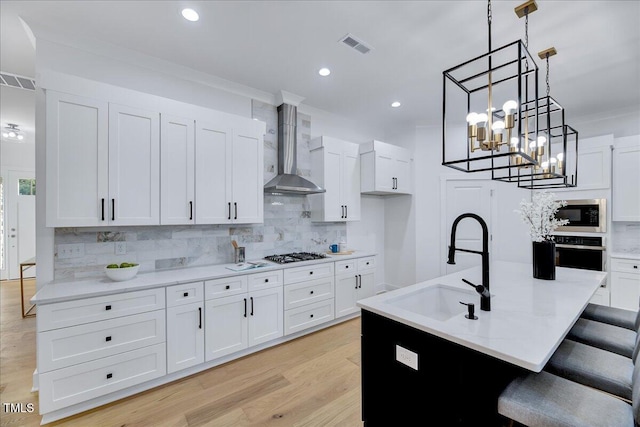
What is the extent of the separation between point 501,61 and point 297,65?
7.03ft

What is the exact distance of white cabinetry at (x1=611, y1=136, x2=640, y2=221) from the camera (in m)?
3.64

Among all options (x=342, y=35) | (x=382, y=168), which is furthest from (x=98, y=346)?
(x=382, y=168)

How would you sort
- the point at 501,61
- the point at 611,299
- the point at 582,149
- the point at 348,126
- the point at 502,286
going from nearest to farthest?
the point at 502,286 → the point at 501,61 → the point at 611,299 → the point at 582,149 → the point at 348,126

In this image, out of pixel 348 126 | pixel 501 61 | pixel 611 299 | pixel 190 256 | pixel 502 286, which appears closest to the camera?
A: pixel 502 286

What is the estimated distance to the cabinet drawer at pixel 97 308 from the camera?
6.53 feet

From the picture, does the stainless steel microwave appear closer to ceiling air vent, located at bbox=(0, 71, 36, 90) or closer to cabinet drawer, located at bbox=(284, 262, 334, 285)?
cabinet drawer, located at bbox=(284, 262, 334, 285)

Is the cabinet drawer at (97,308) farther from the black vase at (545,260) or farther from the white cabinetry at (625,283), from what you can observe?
the white cabinetry at (625,283)

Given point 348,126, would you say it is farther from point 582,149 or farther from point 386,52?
point 582,149

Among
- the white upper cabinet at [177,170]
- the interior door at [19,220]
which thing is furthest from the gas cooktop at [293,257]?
the interior door at [19,220]

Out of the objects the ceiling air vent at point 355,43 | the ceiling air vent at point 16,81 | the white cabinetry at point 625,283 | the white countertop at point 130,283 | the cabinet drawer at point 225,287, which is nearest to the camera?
the white countertop at point 130,283

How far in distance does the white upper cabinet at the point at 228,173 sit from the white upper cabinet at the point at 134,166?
38cm

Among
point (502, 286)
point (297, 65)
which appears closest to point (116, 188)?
point (297, 65)

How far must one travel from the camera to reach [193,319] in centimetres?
255

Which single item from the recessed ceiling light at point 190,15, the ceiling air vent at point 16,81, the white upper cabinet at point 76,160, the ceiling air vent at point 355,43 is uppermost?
the recessed ceiling light at point 190,15
